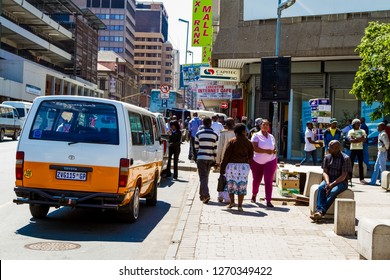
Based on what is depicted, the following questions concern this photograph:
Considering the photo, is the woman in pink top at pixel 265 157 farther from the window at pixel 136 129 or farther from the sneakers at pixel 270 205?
the window at pixel 136 129

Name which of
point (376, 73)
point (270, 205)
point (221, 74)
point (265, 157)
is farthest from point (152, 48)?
point (270, 205)

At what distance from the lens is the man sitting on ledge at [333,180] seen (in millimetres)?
9352

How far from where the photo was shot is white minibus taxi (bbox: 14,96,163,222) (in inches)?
316

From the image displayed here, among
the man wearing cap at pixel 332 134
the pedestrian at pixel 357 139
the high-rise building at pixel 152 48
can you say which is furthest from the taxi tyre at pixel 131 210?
the high-rise building at pixel 152 48

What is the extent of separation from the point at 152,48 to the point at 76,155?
18012 cm

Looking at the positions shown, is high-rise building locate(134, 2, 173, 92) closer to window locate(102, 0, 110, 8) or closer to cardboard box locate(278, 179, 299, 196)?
window locate(102, 0, 110, 8)

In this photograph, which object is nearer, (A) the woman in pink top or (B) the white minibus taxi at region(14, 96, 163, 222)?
(B) the white minibus taxi at region(14, 96, 163, 222)

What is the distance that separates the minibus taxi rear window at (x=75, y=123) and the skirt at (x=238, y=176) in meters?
2.85

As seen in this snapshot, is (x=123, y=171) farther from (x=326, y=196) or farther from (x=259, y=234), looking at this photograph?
(x=326, y=196)

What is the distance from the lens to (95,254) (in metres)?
6.79

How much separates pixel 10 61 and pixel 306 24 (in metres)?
44.2

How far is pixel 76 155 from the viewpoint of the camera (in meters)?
8.07

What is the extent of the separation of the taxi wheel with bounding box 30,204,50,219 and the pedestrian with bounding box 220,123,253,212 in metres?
Result: 3.32

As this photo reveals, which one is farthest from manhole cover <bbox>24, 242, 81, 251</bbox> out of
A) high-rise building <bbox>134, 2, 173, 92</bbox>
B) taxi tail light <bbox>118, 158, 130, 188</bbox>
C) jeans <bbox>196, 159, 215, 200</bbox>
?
high-rise building <bbox>134, 2, 173, 92</bbox>
